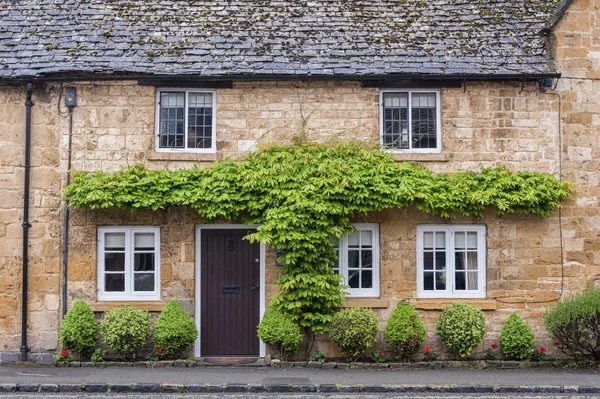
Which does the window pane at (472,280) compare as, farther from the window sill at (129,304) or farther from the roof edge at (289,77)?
the window sill at (129,304)

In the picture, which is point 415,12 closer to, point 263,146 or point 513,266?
point 263,146

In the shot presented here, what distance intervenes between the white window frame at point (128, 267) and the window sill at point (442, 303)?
15.7ft

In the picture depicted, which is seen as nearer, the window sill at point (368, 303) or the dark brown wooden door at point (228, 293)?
the window sill at point (368, 303)

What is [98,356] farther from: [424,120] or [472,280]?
[424,120]

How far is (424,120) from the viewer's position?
14.7 meters

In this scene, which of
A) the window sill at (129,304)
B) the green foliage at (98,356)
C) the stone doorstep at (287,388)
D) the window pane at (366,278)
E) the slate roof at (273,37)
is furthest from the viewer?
the window pane at (366,278)

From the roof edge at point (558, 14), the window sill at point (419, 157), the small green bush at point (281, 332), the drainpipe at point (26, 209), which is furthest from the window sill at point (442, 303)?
the drainpipe at point (26, 209)

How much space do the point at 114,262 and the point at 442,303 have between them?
6173 mm

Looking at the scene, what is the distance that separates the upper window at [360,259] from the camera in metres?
14.5

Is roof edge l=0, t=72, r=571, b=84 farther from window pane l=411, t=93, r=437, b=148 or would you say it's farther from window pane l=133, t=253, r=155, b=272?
window pane l=133, t=253, r=155, b=272

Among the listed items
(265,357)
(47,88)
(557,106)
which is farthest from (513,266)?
(47,88)

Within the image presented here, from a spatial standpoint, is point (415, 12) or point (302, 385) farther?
point (415, 12)

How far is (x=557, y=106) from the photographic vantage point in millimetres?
14570

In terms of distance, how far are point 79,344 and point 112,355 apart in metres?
0.66
